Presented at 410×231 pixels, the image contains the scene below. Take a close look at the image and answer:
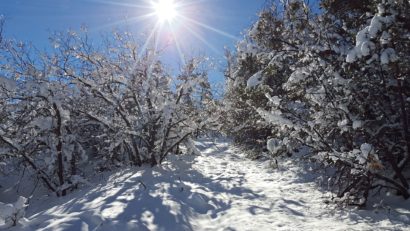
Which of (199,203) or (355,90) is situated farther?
(199,203)

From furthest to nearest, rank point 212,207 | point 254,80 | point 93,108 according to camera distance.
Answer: point 93,108
point 254,80
point 212,207

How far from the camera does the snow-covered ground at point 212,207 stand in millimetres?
6387

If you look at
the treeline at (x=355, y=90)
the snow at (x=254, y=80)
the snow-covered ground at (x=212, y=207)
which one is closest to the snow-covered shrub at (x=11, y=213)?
the snow-covered ground at (x=212, y=207)

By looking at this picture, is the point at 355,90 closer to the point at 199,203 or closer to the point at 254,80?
the point at 254,80

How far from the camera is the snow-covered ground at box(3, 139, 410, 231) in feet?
21.0

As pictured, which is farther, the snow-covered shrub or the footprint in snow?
the footprint in snow

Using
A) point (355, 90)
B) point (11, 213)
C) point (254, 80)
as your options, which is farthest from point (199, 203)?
point (355, 90)

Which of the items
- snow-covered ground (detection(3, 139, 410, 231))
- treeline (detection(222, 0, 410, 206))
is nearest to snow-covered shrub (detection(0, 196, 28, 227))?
snow-covered ground (detection(3, 139, 410, 231))

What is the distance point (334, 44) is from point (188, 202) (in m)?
4.79

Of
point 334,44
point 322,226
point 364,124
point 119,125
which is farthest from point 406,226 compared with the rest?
point 119,125

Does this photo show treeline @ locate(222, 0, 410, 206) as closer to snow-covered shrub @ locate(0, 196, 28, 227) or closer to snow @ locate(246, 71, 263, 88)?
snow @ locate(246, 71, 263, 88)

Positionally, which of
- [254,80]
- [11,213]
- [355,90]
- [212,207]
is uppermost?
[254,80]

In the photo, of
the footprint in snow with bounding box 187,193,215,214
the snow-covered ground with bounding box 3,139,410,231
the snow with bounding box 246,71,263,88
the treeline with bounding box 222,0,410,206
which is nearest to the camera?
the treeline with bounding box 222,0,410,206

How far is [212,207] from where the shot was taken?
27.4ft
